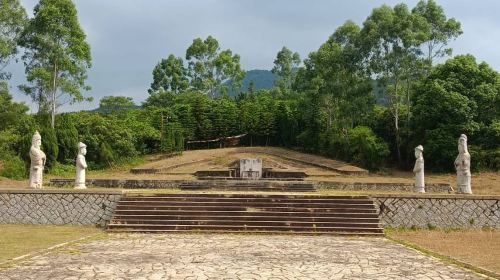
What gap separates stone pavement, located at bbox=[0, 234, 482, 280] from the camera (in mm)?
7109

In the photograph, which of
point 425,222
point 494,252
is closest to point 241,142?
point 425,222

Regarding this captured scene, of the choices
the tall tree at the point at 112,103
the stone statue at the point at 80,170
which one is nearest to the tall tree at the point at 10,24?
the stone statue at the point at 80,170

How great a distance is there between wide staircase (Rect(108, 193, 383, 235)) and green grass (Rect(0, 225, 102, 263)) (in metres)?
1.00

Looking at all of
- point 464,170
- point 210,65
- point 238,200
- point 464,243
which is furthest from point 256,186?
point 210,65

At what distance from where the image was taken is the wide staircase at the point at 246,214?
1212 cm

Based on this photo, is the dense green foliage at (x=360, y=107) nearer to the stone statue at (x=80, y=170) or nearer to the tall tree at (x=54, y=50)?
the tall tree at (x=54, y=50)

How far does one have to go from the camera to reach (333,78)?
2964cm

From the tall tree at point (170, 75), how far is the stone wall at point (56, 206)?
139 ft

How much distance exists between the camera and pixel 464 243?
10.9 metres

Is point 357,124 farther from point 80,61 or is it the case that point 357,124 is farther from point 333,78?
point 80,61

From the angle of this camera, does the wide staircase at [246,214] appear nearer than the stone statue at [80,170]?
Yes

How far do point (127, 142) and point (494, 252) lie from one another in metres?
24.1

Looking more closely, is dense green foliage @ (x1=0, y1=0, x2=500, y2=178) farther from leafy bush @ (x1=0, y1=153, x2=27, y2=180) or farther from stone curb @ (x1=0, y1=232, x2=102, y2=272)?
stone curb @ (x1=0, y1=232, x2=102, y2=272)

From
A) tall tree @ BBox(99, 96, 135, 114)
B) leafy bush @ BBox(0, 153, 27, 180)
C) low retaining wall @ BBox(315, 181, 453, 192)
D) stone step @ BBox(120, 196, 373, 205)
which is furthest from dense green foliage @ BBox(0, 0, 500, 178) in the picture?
tall tree @ BBox(99, 96, 135, 114)
